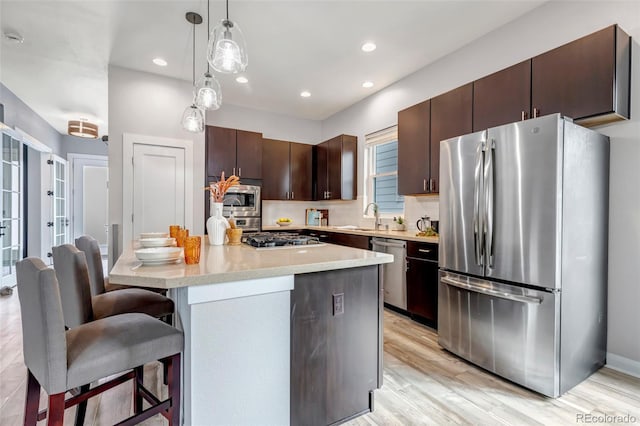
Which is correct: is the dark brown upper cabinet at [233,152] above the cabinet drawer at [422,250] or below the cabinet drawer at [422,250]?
above

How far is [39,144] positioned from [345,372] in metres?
6.65

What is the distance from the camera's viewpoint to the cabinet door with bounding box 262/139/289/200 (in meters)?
5.00

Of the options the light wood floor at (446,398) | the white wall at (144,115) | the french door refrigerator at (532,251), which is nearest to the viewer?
the light wood floor at (446,398)

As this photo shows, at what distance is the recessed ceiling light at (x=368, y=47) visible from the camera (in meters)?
3.19

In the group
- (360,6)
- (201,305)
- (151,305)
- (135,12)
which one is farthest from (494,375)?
(135,12)

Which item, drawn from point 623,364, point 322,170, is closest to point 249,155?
point 322,170

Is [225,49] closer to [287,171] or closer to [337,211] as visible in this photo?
[287,171]

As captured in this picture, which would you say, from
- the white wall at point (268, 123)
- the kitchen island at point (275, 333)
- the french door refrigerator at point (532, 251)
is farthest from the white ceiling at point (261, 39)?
the kitchen island at point (275, 333)

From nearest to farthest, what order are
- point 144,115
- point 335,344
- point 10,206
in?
point 335,344, point 144,115, point 10,206

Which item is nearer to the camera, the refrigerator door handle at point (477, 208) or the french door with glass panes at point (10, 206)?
the refrigerator door handle at point (477, 208)

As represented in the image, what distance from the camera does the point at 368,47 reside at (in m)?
3.26

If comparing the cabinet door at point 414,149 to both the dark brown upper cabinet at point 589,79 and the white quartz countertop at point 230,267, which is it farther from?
the white quartz countertop at point 230,267

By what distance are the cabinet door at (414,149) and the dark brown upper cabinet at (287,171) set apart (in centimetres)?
207

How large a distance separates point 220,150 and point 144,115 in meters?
1.02
